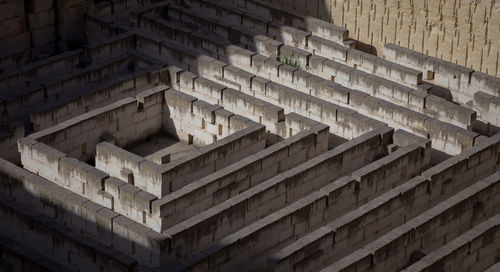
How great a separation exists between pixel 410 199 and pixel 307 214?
264cm

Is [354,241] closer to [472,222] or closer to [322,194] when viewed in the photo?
[322,194]

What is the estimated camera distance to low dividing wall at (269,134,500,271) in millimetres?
28031

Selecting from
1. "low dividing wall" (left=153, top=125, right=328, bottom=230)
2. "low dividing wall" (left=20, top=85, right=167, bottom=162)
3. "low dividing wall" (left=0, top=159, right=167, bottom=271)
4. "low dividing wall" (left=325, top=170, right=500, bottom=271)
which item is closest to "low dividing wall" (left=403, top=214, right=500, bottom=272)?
"low dividing wall" (left=325, top=170, right=500, bottom=271)

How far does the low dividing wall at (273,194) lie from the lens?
28625 mm

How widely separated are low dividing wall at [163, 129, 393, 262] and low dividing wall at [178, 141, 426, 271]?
0.72 m

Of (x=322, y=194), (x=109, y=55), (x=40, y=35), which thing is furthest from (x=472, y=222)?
(x=40, y=35)

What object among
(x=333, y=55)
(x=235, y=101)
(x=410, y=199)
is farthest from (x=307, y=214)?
(x=333, y=55)

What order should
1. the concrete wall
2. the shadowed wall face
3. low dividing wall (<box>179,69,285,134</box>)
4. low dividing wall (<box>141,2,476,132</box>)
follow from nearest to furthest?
1. low dividing wall (<box>179,69,285,134</box>)
2. low dividing wall (<box>141,2,476,132</box>)
3. the shadowed wall face
4. the concrete wall

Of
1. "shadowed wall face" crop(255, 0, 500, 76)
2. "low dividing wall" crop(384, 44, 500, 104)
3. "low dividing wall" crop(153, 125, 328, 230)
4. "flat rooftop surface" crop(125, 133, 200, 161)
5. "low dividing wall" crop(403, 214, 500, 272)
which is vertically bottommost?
"flat rooftop surface" crop(125, 133, 200, 161)

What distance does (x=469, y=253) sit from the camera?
28.8 meters

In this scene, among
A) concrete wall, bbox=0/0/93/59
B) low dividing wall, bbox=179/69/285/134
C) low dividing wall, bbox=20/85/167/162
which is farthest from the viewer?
concrete wall, bbox=0/0/93/59

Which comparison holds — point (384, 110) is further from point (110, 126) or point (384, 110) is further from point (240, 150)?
point (110, 126)

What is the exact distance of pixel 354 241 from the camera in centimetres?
2950

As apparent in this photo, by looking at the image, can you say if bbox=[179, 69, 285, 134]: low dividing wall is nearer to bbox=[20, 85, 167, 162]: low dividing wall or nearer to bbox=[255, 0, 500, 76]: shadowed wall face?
bbox=[20, 85, 167, 162]: low dividing wall
